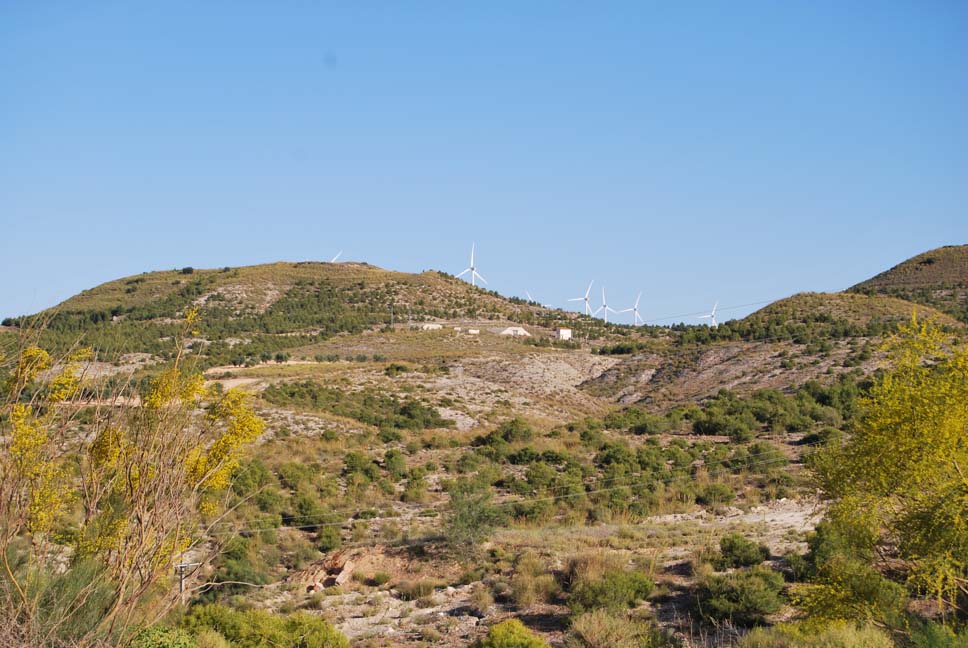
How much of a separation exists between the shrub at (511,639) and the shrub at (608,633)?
878mm

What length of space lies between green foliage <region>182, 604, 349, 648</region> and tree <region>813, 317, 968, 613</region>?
1044cm

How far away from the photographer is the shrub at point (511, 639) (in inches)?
736

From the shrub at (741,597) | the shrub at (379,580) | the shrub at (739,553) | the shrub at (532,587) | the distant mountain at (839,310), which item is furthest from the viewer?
the distant mountain at (839,310)

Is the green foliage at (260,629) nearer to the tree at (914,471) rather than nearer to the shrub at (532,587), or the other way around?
the shrub at (532,587)

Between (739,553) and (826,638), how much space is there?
8039mm

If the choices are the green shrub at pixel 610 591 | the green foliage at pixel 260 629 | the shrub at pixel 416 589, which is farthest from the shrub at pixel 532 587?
the green foliage at pixel 260 629

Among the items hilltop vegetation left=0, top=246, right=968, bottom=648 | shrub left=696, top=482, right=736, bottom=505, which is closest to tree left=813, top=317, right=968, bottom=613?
hilltop vegetation left=0, top=246, right=968, bottom=648

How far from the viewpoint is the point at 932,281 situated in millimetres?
102188

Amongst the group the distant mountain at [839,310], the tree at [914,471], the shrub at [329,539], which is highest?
the distant mountain at [839,310]

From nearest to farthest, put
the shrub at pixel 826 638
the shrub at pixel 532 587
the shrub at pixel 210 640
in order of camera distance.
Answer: the shrub at pixel 826 638 < the shrub at pixel 210 640 < the shrub at pixel 532 587

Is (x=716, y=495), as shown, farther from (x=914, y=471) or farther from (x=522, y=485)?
(x=914, y=471)

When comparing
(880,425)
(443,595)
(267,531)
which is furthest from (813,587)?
(267,531)

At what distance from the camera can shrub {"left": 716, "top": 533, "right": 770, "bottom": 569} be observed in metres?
24.7

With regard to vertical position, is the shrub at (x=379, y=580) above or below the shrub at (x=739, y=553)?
below
